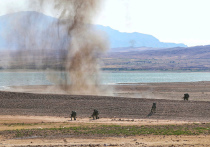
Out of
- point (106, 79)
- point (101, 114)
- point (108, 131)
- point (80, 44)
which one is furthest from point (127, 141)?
point (106, 79)

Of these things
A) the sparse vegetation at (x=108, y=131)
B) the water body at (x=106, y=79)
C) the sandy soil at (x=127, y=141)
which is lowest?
the sandy soil at (x=127, y=141)

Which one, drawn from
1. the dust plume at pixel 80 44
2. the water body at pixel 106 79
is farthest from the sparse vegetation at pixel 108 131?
the water body at pixel 106 79

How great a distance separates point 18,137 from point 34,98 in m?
17.6

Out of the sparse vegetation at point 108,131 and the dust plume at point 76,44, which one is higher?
the dust plume at point 76,44

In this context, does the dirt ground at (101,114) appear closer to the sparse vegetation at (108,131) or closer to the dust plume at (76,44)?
the sparse vegetation at (108,131)

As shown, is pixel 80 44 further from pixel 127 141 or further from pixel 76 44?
pixel 127 141

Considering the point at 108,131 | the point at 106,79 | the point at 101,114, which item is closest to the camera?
the point at 108,131

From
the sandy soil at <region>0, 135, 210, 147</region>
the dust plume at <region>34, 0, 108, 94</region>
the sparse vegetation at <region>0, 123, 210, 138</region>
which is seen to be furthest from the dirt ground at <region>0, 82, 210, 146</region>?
the dust plume at <region>34, 0, 108, 94</region>

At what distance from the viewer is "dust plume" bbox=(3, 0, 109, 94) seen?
43.1 meters

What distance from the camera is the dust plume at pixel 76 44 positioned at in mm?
43094

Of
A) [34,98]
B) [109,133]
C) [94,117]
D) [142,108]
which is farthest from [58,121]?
[34,98]

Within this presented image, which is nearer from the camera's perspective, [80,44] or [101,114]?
[101,114]

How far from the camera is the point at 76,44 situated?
4444 cm

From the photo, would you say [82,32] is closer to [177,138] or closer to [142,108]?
[142,108]
